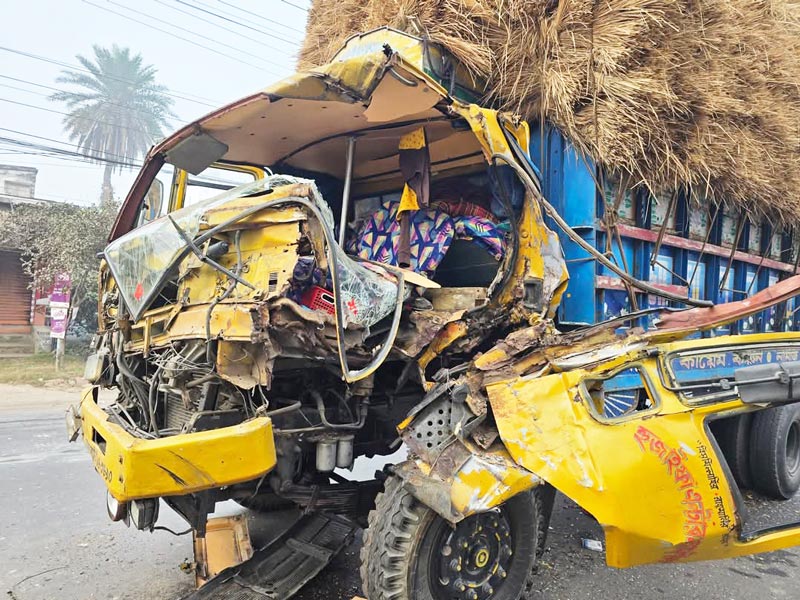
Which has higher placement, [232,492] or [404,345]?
[404,345]

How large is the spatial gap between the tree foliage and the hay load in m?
12.1

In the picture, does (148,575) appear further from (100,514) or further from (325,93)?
(325,93)

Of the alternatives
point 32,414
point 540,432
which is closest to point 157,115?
point 32,414

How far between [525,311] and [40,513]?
3.84m

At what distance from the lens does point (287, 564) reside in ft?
10.3

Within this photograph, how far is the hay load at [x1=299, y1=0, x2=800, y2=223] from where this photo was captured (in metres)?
3.57

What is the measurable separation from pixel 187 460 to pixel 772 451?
4.45m

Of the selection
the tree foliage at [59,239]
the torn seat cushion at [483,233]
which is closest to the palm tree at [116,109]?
the tree foliage at [59,239]

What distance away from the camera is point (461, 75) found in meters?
3.92

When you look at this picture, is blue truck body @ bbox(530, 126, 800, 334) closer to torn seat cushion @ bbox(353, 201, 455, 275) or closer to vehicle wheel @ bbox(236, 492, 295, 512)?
torn seat cushion @ bbox(353, 201, 455, 275)

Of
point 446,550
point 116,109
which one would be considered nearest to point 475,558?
point 446,550

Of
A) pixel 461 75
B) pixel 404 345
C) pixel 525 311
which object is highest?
pixel 461 75

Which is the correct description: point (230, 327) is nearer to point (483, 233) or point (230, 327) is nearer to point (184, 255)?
point (184, 255)

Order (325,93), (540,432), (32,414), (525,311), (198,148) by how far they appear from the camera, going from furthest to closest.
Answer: (32,414)
(198,148)
(525,311)
(325,93)
(540,432)
